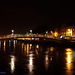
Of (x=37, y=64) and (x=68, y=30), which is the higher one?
(x=68, y=30)

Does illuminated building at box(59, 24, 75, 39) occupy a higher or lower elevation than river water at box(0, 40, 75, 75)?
higher

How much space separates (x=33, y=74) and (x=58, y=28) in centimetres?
9013

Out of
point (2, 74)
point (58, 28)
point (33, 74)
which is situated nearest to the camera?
point (2, 74)

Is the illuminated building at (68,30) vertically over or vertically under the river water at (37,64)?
over

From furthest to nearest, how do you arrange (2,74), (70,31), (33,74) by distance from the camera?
(70,31) < (33,74) < (2,74)

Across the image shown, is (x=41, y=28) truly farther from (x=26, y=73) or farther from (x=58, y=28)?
(x=26, y=73)

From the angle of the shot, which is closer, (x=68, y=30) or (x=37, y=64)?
(x=37, y=64)

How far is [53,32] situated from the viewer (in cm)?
10556

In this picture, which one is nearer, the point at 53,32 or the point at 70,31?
the point at 70,31

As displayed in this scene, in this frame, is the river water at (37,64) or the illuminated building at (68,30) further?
the illuminated building at (68,30)

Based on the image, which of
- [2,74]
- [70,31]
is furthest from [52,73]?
[70,31]

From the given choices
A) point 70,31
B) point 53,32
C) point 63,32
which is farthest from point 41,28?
point 70,31

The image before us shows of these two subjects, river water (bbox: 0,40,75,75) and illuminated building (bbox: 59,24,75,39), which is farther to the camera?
illuminated building (bbox: 59,24,75,39)

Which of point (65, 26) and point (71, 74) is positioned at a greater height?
point (65, 26)
